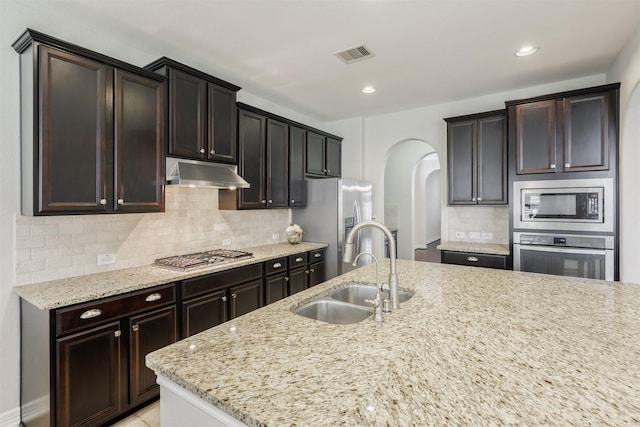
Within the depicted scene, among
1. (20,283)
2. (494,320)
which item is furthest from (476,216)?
(20,283)

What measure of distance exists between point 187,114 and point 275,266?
174 centimetres

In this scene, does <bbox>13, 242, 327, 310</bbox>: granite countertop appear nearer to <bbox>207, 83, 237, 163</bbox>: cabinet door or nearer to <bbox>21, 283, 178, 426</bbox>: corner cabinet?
<bbox>21, 283, 178, 426</bbox>: corner cabinet

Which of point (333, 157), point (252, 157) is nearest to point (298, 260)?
point (252, 157)

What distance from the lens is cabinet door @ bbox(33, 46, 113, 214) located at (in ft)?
6.53

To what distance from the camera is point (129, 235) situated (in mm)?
2744

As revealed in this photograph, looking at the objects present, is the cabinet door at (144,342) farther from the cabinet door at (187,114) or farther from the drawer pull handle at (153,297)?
the cabinet door at (187,114)

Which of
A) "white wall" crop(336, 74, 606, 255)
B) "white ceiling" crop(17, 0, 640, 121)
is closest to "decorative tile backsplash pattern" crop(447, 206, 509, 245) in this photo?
"white wall" crop(336, 74, 606, 255)

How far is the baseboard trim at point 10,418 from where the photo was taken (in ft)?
6.89

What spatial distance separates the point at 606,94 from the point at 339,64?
2.60m

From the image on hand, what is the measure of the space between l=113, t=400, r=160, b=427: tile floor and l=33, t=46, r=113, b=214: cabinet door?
1.47 m

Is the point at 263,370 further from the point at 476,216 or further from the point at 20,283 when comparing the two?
the point at 476,216

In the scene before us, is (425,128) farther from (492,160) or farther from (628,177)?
(628,177)

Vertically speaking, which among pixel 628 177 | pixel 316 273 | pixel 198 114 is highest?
pixel 198 114

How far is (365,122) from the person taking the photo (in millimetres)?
5125
